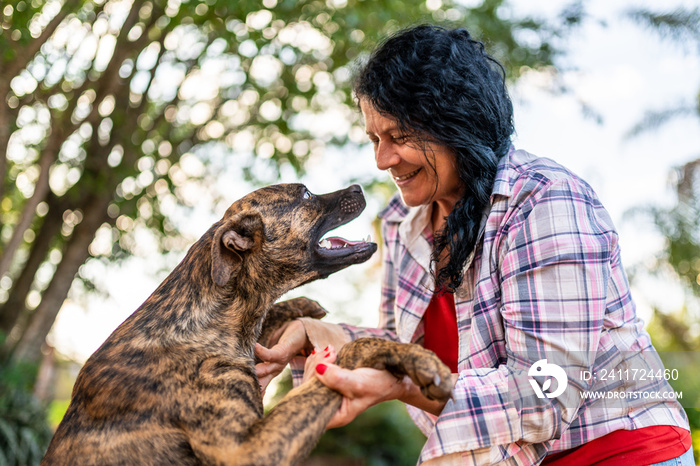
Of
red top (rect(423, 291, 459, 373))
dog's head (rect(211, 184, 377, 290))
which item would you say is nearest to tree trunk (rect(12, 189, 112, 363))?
dog's head (rect(211, 184, 377, 290))

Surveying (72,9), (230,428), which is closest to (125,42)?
(72,9)

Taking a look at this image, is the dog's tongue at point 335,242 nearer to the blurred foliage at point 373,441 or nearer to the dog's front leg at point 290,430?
the dog's front leg at point 290,430

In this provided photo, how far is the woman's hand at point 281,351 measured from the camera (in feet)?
8.56

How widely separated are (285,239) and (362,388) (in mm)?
1039

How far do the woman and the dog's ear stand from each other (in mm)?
420

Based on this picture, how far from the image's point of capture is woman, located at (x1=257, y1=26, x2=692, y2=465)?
6.40 ft

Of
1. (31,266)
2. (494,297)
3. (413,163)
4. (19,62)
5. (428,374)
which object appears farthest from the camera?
(31,266)

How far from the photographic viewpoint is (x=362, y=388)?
6.06 ft

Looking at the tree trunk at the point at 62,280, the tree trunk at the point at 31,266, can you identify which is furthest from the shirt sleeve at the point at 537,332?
the tree trunk at the point at 31,266

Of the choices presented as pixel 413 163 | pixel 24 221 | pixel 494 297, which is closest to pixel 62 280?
pixel 24 221

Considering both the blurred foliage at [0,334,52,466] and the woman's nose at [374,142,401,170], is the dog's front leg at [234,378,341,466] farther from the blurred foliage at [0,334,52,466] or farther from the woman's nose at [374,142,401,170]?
the blurred foliage at [0,334,52,466]

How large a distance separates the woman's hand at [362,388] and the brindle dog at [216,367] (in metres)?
0.03

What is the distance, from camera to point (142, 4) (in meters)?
5.43

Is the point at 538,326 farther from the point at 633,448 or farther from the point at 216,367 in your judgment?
the point at 216,367
